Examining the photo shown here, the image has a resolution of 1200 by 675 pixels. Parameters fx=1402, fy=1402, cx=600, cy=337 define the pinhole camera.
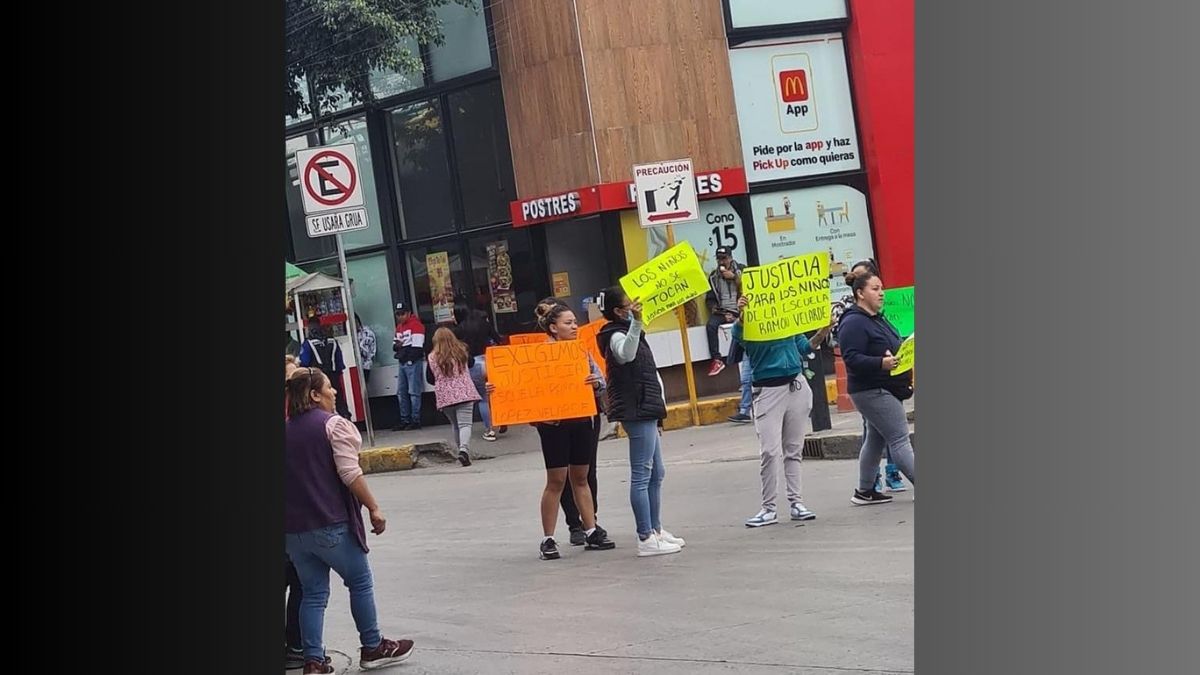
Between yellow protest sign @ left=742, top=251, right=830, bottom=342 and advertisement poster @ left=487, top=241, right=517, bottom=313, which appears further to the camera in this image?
yellow protest sign @ left=742, top=251, right=830, bottom=342

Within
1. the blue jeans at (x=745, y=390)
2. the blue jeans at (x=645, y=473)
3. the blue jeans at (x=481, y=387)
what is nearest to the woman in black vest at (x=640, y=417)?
the blue jeans at (x=645, y=473)

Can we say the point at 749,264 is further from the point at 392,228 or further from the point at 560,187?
the point at 392,228

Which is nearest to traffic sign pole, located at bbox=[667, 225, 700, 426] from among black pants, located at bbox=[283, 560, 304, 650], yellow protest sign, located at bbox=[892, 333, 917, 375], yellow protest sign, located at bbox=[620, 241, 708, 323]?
yellow protest sign, located at bbox=[620, 241, 708, 323]

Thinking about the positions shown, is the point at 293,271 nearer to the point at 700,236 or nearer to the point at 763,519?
the point at 700,236

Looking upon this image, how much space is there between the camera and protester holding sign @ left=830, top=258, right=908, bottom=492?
188 inches

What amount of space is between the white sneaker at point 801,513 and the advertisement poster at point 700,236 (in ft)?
3.27

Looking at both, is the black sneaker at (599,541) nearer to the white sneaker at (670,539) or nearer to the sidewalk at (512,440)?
the white sneaker at (670,539)

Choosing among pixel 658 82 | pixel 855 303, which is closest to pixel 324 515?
pixel 658 82

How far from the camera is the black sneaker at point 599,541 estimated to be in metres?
5.06

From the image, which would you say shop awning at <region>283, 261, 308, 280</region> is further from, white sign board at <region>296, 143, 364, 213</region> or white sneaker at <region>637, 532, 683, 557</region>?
white sneaker at <region>637, 532, 683, 557</region>

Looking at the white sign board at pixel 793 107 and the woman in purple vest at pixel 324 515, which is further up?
the white sign board at pixel 793 107

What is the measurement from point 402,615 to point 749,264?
1.63 m

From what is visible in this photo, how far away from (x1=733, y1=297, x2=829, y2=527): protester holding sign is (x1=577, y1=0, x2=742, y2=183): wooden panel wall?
0.61m
